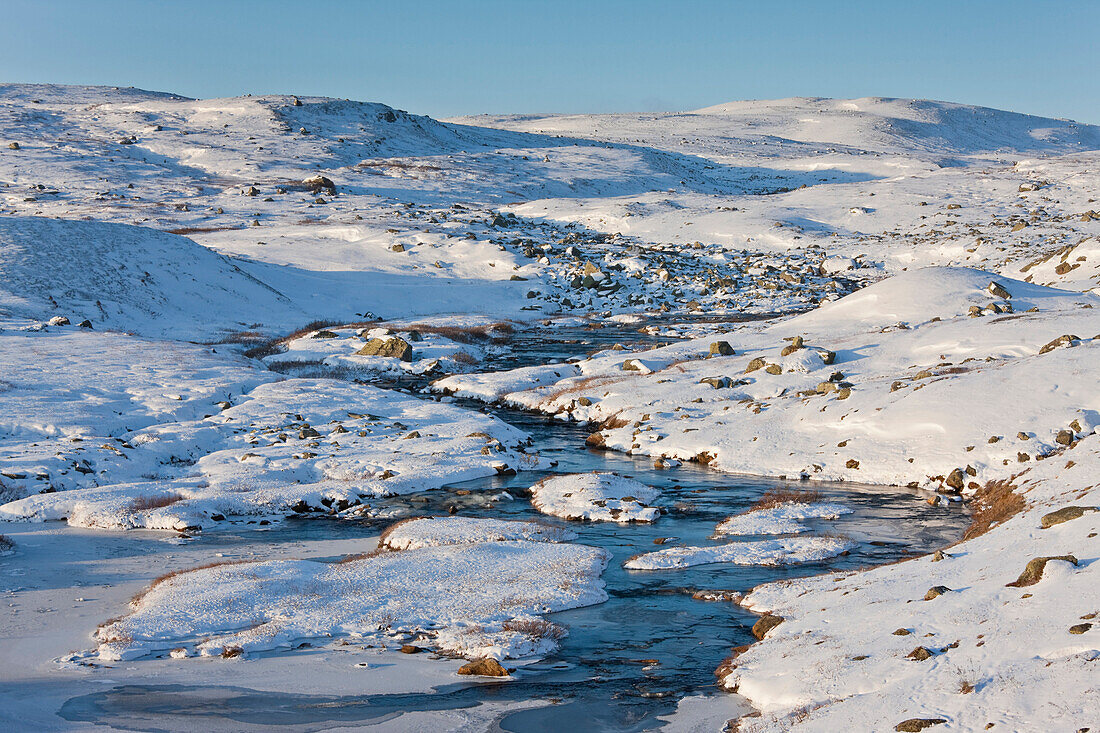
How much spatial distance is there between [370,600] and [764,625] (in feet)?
18.8

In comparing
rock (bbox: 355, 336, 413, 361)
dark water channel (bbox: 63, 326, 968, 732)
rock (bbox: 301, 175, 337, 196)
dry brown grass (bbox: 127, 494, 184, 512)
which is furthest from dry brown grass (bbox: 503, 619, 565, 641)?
rock (bbox: 301, 175, 337, 196)

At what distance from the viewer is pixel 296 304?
52.1 metres

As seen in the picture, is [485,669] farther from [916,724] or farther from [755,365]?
[755,365]

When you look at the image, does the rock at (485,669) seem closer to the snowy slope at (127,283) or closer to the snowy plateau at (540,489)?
the snowy plateau at (540,489)

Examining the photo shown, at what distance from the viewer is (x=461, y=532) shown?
57.7 feet

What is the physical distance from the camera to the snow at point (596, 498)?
19062 millimetres

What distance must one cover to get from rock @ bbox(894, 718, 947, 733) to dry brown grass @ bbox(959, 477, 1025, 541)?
298 inches

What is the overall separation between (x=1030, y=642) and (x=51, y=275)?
46755mm

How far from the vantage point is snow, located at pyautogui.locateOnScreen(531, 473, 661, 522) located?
19.1 metres

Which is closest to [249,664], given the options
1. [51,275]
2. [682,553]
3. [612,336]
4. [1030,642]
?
[682,553]

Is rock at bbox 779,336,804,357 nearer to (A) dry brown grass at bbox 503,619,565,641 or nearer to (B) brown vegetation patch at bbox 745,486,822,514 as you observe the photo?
(B) brown vegetation patch at bbox 745,486,822,514

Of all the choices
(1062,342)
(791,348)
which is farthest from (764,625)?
(791,348)

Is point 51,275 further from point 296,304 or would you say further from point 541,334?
point 541,334

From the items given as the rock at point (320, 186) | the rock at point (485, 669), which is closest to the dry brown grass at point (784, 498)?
the rock at point (485, 669)
